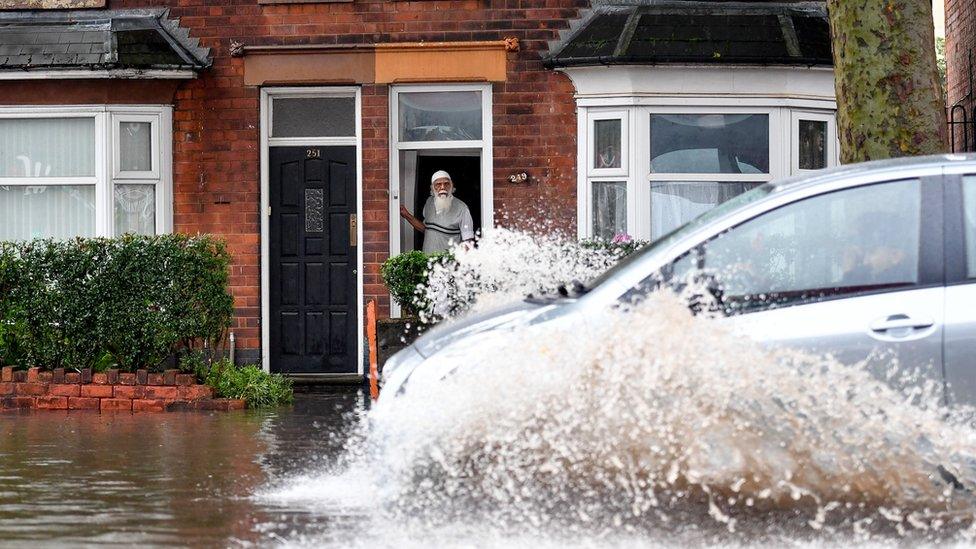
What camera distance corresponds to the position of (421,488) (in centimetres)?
723

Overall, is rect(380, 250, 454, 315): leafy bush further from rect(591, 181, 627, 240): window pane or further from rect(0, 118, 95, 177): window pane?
rect(0, 118, 95, 177): window pane

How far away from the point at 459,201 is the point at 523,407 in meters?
9.42

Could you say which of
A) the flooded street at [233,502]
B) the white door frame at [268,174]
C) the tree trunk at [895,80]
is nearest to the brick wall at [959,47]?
the white door frame at [268,174]

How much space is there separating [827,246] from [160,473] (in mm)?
4381

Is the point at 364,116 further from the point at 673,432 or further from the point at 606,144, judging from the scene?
the point at 673,432

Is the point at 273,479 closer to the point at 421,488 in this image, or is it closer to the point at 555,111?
the point at 421,488

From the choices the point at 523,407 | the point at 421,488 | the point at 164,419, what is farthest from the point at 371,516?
the point at 164,419

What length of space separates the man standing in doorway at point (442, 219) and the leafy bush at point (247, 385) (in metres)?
2.37

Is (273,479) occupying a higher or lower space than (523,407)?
lower

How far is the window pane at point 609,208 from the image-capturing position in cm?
1598

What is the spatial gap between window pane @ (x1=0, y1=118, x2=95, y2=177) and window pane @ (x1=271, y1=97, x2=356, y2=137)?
1.90 metres

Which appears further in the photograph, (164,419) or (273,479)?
(164,419)

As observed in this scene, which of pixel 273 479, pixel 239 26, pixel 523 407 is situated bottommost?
pixel 273 479

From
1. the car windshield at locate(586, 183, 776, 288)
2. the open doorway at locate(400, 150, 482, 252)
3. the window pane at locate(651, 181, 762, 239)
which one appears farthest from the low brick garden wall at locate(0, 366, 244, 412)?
the car windshield at locate(586, 183, 776, 288)
